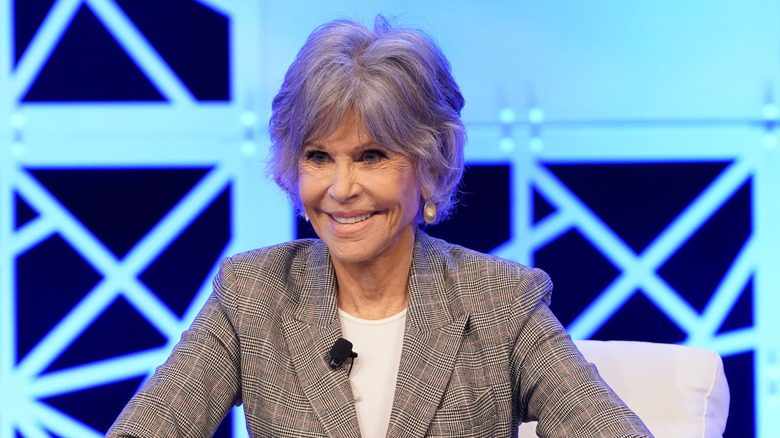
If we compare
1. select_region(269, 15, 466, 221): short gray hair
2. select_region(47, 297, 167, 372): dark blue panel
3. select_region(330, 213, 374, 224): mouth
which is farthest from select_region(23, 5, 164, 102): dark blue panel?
select_region(330, 213, 374, 224): mouth

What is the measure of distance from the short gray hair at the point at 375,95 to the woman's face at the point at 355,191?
21mm

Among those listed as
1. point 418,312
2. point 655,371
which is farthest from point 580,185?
point 418,312

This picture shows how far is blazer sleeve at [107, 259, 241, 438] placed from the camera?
160 centimetres

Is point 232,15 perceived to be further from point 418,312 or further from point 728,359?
point 728,359

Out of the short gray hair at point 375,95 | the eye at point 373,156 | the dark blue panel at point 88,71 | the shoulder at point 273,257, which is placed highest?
the dark blue panel at point 88,71

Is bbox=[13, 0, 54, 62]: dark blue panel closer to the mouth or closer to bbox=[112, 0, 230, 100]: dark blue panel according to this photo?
bbox=[112, 0, 230, 100]: dark blue panel

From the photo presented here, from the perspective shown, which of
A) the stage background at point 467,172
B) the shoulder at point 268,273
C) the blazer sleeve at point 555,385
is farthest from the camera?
the stage background at point 467,172

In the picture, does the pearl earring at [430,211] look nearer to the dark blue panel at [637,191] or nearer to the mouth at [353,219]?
the mouth at [353,219]

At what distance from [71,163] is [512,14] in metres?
1.55

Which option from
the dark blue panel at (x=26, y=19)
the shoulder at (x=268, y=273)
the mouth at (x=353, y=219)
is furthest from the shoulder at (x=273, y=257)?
the dark blue panel at (x=26, y=19)

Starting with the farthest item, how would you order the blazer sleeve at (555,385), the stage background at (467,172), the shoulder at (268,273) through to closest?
the stage background at (467,172) < the shoulder at (268,273) < the blazer sleeve at (555,385)

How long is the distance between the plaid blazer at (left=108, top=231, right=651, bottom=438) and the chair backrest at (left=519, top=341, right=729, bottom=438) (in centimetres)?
25

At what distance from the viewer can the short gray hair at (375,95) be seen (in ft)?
5.19

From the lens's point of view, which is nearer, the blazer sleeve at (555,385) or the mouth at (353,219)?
the blazer sleeve at (555,385)
